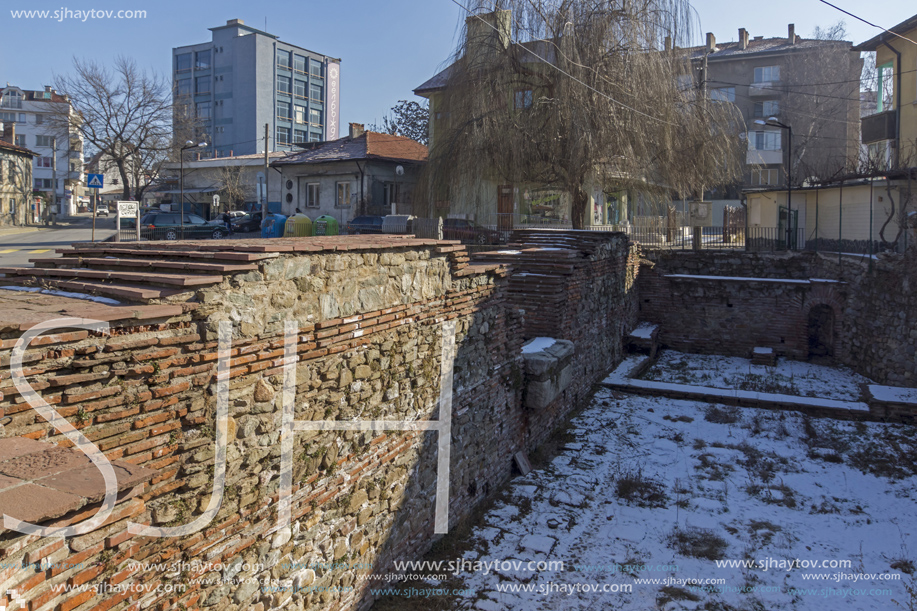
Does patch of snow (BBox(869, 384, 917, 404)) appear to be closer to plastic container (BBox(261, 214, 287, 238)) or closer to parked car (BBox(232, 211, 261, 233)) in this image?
plastic container (BBox(261, 214, 287, 238))

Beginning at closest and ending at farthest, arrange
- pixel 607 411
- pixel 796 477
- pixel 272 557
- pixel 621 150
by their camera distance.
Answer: pixel 272 557
pixel 796 477
pixel 607 411
pixel 621 150

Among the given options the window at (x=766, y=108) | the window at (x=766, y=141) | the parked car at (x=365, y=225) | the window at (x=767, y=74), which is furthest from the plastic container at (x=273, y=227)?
the window at (x=767, y=74)

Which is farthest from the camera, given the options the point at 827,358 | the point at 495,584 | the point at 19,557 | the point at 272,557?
the point at 827,358

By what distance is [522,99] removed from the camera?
18281 millimetres

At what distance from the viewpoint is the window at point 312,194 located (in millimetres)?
28469

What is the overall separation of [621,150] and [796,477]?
11.5 m

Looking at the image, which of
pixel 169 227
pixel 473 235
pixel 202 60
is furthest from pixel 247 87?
pixel 473 235

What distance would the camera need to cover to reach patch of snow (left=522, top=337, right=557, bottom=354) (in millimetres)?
8414

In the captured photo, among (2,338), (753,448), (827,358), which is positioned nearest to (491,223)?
(827,358)

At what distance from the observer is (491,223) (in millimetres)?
24016

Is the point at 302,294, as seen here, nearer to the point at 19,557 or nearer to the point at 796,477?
the point at 19,557

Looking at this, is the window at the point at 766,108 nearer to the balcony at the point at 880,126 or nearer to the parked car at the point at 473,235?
the balcony at the point at 880,126

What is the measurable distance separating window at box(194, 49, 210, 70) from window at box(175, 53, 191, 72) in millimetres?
1026

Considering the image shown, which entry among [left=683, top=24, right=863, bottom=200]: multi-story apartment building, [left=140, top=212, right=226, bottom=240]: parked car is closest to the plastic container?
[left=140, top=212, right=226, bottom=240]: parked car
